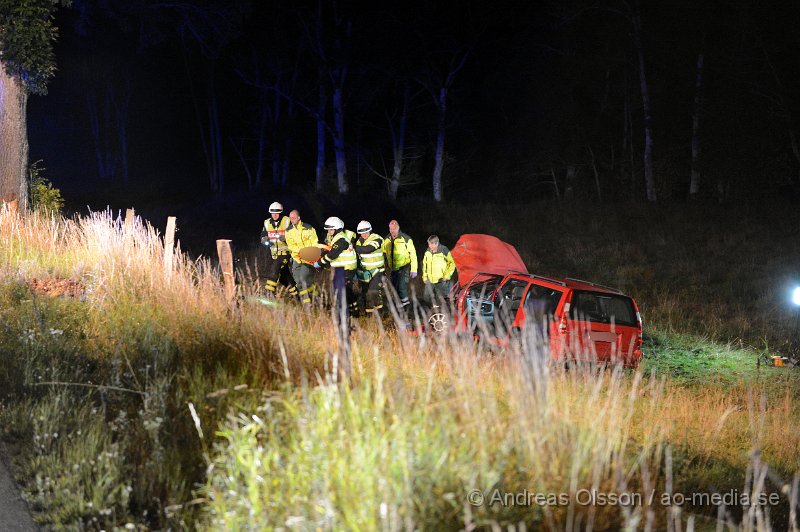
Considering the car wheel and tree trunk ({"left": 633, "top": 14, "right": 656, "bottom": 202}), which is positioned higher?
tree trunk ({"left": 633, "top": 14, "right": 656, "bottom": 202})

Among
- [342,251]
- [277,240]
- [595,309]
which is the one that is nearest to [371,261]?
[342,251]

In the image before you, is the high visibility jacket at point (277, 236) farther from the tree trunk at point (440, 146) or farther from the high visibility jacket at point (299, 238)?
the tree trunk at point (440, 146)

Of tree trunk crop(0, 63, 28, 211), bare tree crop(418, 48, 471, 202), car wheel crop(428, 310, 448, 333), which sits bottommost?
car wheel crop(428, 310, 448, 333)

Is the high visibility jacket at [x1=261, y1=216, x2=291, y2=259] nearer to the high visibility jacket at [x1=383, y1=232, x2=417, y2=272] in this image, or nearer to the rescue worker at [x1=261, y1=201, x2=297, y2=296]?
the rescue worker at [x1=261, y1=201, x2=297, y2=296]

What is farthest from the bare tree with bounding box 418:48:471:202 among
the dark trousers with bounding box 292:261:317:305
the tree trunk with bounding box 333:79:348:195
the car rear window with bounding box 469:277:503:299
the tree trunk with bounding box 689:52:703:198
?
the car rear window with bounding box 469:277:503:299

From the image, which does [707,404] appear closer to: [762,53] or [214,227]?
[214,227]

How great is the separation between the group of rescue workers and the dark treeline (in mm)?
7802

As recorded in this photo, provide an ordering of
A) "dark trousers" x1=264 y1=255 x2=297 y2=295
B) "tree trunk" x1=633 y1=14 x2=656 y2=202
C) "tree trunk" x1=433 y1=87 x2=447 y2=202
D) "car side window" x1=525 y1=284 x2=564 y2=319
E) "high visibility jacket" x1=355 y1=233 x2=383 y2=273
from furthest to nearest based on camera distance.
Result: "tree trunk" x1=433 y1=87 x2=447 y2=202
"tree trunk" x1=633 y1=14 x2=656 y2=202
"dark trousers" x1=264 y1=255 x2=297 y2=295
"high visibility jacket" x1=355 y1=233 x2=383 y2=273
"car side window" x1=525 y1=284 x2=564 y2=319

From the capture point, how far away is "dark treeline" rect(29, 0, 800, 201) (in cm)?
3153

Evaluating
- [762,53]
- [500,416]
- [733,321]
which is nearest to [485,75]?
[762,53]

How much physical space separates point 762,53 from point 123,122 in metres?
50.8

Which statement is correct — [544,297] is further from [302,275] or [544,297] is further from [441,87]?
[441,87]

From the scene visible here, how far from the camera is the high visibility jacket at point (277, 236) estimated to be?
15.0 metres

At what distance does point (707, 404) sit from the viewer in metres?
8.73
